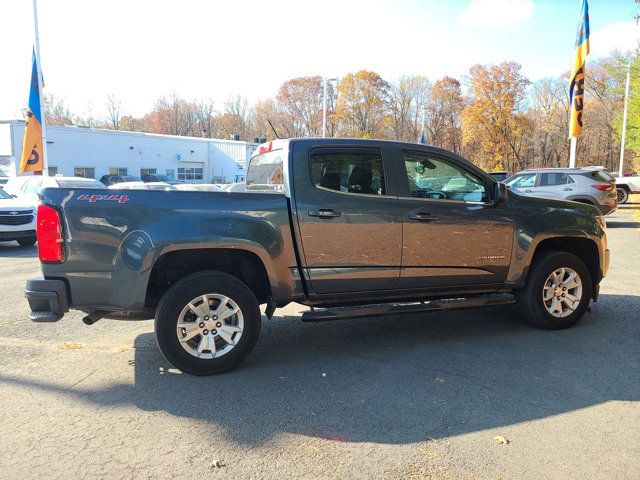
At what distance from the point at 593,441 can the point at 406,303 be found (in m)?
2.25

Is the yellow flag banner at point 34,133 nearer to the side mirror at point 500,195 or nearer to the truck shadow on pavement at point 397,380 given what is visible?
the truck shadow on pavement at point 397,380

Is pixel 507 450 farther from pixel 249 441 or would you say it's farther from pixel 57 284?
pixel 57 284

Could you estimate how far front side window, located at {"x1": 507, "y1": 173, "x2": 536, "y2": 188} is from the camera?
16.0 metres

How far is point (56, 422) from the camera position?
11.3ft

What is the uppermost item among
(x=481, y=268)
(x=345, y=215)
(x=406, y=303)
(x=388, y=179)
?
(x=388, y=179)

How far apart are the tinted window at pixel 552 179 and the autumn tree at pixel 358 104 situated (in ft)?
123

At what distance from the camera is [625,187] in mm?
25422

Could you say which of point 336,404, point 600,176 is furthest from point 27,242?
point 600,176

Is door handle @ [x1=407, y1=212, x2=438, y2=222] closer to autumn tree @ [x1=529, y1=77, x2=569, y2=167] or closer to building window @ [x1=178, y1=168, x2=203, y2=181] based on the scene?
building window @ [x1=178, y1=168, x2=203, y2=181]

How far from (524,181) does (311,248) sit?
13800 millimetres

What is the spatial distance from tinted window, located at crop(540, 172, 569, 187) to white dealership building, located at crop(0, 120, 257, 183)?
31.6 m

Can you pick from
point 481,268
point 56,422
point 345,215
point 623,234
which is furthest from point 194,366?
point 623,234

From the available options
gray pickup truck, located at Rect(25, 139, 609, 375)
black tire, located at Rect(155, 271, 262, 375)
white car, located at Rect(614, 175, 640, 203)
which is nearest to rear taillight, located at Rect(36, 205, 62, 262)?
gray pickup truck, located at Rect(25, 139, 609, 375)

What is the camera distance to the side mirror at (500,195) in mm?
4992
